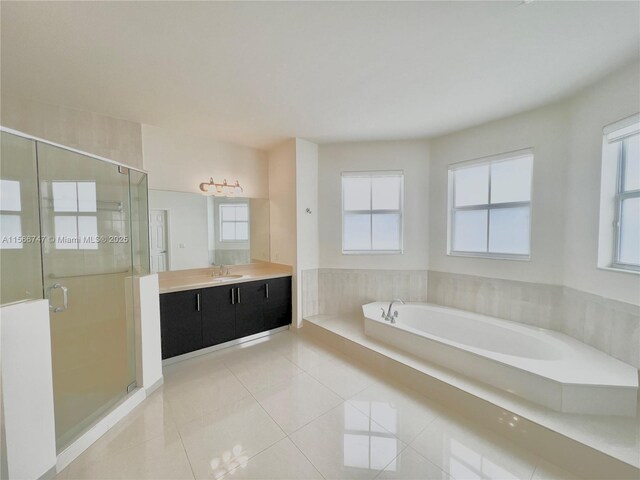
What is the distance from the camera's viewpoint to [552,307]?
2.41 m

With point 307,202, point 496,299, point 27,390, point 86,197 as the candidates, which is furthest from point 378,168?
point 27,390

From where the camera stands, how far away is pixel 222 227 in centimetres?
342

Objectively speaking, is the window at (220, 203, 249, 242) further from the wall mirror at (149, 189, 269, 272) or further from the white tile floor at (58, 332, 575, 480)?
the white tile floor at (58, 332, 575, 480)

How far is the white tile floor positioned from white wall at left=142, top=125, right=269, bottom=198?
2309mm

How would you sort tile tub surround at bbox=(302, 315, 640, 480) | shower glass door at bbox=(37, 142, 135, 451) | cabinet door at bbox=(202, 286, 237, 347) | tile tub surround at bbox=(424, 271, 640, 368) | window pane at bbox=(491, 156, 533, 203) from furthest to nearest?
cabinet door at bbox=(202, 286, 237, 347), window pane at bbox=(491, 156, 533, 203), tile tub surround at bbox=(424, 271, 640, 368), shower glass door at bbox=(37, 142, 135, 451), tile tub surround at bbox=(302, 315, 640, 480)

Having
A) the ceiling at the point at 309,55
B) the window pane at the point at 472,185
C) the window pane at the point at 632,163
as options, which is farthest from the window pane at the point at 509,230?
the ceiling at the point at 309,55

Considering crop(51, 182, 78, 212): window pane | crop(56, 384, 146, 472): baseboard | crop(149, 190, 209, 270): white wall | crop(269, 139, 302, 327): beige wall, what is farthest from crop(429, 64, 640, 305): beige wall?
crop(51, 182, 78, 212): window pane

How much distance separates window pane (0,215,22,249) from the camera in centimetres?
150

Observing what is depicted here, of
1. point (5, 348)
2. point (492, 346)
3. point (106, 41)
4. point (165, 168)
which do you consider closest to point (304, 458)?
point (5, 348)

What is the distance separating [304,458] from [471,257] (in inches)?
110

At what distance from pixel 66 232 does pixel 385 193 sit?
3553mm

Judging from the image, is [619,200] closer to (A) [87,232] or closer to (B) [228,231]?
(B) [228,231]

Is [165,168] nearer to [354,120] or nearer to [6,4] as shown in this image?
[6,4]

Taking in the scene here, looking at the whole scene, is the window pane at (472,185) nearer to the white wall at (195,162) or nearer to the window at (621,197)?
the window at (621,197)
